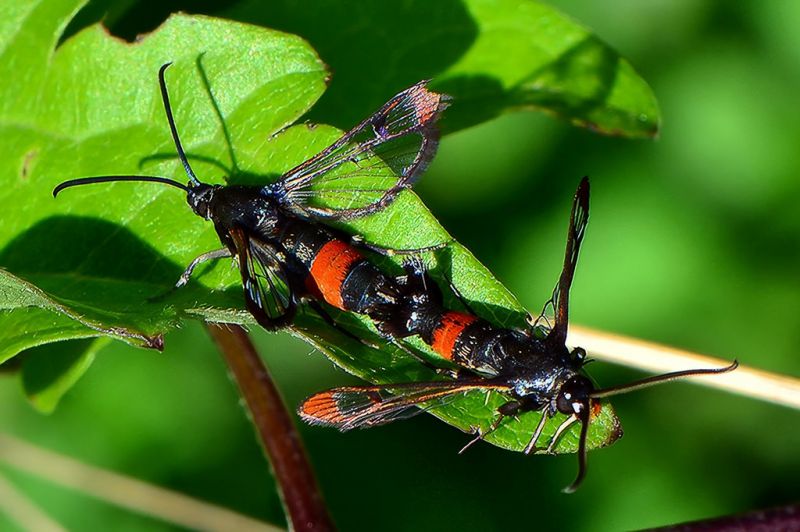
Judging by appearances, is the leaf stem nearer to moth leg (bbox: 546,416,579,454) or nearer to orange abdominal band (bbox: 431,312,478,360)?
moth leg (bbox: 546,416,579,454)

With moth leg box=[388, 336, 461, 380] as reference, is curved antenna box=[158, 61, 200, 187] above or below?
above

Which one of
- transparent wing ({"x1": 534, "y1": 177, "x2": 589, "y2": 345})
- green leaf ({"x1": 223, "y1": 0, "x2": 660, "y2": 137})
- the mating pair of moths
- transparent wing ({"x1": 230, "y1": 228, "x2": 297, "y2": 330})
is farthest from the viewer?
green leaf ({"x1": 223, "y1": 0, "x2": 660, "y2": 137})

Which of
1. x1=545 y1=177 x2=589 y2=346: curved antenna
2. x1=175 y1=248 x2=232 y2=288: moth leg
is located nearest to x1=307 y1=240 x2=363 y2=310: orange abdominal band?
x1=175 y1=248 x2=232 y2=288: moth leg

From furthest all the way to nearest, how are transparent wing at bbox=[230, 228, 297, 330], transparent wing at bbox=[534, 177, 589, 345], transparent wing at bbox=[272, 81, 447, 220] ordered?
transparent wing at bbox=[272, 81, 447, 220]
transparent wing at bbox=[534, 177, 589, 345]
transparent wing at bbox=[230, 228, 297, 330]

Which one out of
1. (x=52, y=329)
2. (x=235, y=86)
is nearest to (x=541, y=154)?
(x=235, y=86)

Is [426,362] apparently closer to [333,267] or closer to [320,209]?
[333,267]

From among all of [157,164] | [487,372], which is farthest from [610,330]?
[157,164]

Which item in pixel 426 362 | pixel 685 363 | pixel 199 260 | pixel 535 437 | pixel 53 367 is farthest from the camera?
pixel 685 363
